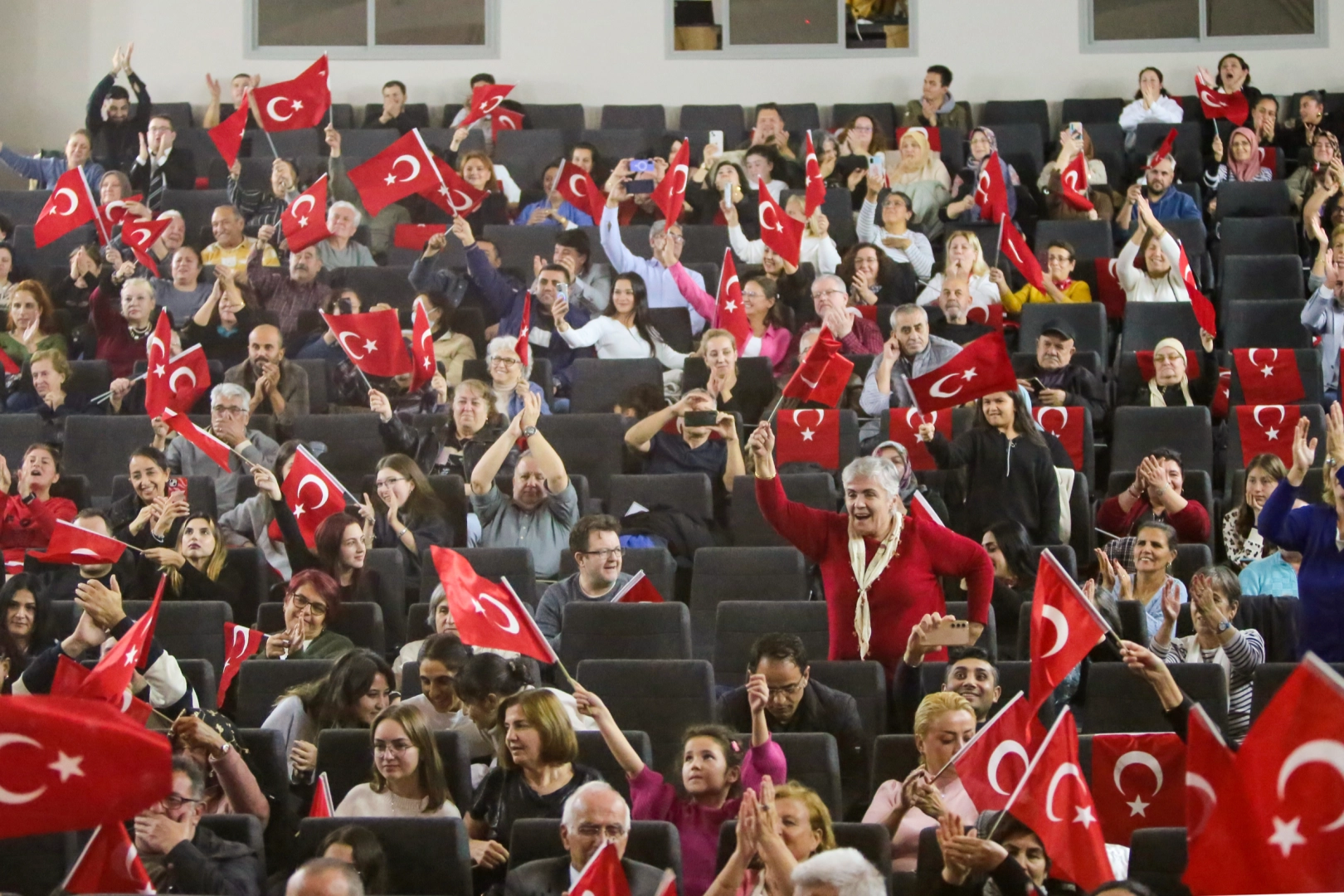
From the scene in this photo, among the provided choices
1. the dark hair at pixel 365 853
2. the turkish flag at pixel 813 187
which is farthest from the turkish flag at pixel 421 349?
the dark hair at pixel 365 853

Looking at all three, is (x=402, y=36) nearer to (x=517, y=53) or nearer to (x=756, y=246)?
(x=517, y=53)

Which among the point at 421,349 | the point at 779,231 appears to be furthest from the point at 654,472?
the point at 779,231

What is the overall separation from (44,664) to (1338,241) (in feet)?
19.5

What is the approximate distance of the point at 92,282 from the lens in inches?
372

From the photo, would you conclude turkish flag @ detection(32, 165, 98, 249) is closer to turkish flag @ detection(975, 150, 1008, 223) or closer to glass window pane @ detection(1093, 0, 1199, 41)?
turkish flag @ detection(975, 150, 1008, 223)

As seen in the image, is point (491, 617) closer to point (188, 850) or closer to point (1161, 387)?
point (188, 850)

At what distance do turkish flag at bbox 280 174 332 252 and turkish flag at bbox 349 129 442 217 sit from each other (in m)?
0.22

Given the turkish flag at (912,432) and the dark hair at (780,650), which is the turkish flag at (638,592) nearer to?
the dark hair at (780,650)

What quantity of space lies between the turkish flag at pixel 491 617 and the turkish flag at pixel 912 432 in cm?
268

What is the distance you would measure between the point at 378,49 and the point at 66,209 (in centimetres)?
326

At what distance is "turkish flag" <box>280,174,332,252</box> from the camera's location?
28.7ft

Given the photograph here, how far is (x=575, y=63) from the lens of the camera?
12.0m

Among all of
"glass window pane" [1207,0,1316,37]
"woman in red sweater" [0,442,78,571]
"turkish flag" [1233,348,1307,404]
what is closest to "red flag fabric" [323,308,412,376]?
"woman in red sweater" [0,442,78,571]

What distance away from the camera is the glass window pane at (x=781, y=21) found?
471 inches
